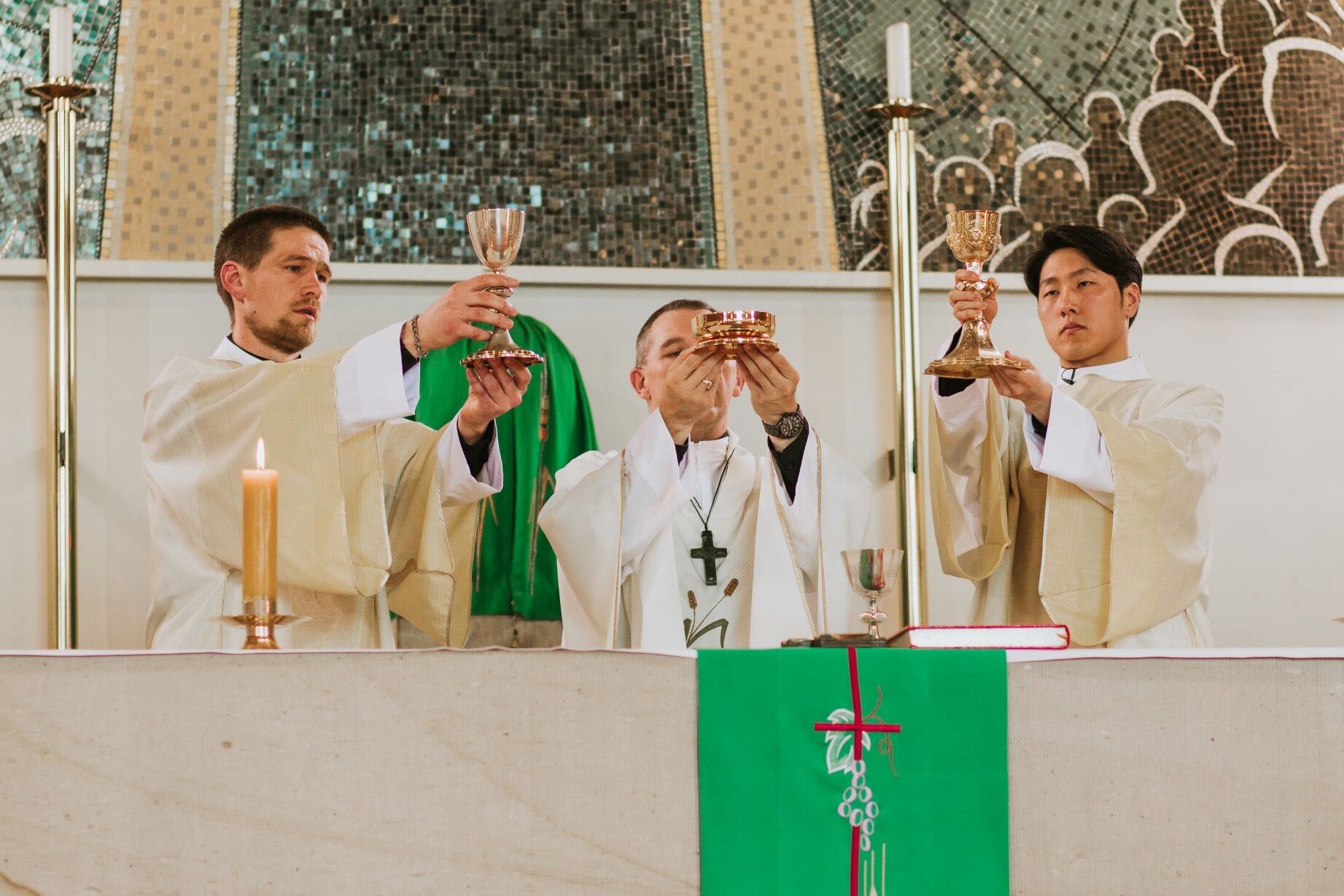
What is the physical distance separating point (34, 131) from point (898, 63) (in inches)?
107

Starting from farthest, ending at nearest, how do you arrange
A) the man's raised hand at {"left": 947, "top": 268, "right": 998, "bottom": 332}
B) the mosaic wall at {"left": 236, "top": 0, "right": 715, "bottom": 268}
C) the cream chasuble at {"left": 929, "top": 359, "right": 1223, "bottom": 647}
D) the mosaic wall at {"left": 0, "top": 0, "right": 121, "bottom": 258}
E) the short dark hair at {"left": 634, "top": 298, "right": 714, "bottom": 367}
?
the mosaic wall at {"left": 236, "top": 0, "right": 715, "bottom": 268}, the mosaic wall at {"left": 0, "top": 0, "right": 121, "bottom": 258}, the short dark hair at {"left": 634, "top": 298, "right": 714, "bottom": 367}, the cream chasuble at {"left": 929, "top": 359, "right": 1223, "bottom": 647}, the man's raised hand at {"left": 947, "top": 268, "right": 998, "bottom": 332}

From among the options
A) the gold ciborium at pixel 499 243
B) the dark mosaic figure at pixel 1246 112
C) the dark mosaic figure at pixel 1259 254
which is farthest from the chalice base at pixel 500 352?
the dark mosaic figure at pixel 1246 112

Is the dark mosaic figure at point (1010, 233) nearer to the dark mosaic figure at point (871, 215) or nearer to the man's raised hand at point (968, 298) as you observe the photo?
the dark mosaic figure at point (871, 215)

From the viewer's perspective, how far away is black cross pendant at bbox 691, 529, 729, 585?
435 cm

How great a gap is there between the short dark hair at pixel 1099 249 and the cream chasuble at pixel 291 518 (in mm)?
1777

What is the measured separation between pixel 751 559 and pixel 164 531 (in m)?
1.55

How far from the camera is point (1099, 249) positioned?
173 inches

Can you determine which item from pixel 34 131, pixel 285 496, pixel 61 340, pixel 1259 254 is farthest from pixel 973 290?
pixel 34 131

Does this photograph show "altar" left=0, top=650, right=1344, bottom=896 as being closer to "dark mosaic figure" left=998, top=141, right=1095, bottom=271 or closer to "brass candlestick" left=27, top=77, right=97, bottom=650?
"brass candlestick" left=27, top=77, right=97, bottom=650

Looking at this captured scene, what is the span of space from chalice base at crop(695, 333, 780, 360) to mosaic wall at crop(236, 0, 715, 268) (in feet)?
4.28

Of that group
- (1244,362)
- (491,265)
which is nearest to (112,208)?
(491,265)

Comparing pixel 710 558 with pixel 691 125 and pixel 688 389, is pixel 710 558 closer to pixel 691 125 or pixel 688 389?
pixel 688 389

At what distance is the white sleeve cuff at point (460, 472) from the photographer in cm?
414

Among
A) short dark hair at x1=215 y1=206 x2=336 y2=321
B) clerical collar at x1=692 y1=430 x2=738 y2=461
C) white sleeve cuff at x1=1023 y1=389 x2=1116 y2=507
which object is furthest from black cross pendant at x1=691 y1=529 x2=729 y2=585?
short dark hair at x1=215 y1=206 x2=336 y2=321
